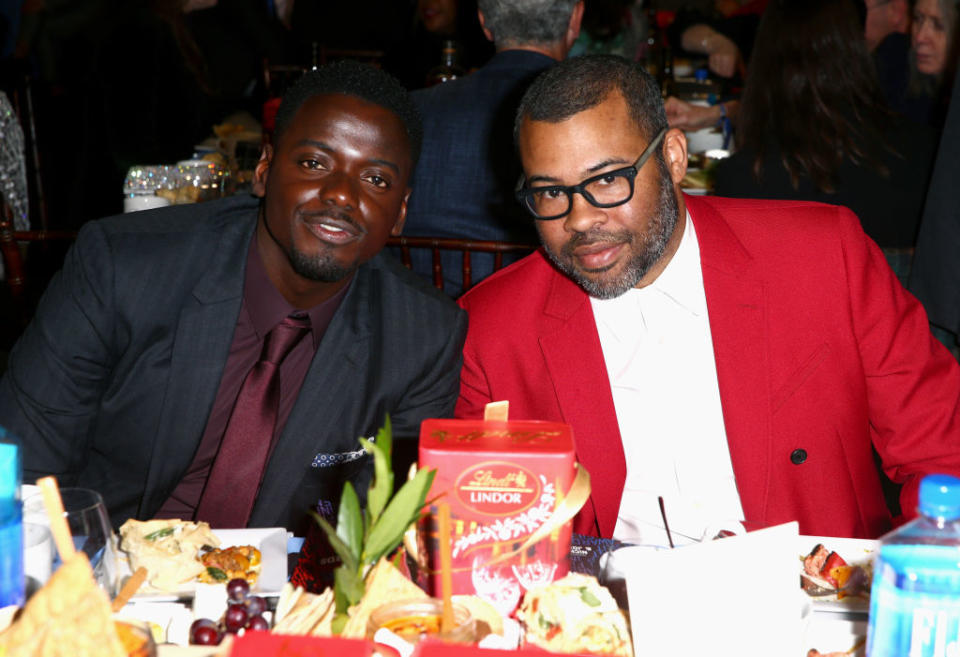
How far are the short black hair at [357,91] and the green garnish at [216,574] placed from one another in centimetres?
107

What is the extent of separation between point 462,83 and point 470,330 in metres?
1.55

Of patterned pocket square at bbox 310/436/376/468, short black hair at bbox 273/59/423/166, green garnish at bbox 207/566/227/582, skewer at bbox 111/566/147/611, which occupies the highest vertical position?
short black hair at bbox 273/59/423/166

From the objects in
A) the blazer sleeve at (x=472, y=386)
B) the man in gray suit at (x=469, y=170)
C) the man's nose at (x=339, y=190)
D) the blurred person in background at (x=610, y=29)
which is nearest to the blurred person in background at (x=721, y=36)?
the blurred person in background at (x=610, y=29)

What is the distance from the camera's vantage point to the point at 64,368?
1988 millimetres

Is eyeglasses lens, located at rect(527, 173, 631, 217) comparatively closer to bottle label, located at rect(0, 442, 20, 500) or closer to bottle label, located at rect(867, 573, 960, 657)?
bottle label, located at rect(867, 573, 960, 657)

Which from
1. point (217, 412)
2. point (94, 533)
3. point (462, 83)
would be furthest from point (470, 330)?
point (462, 83)

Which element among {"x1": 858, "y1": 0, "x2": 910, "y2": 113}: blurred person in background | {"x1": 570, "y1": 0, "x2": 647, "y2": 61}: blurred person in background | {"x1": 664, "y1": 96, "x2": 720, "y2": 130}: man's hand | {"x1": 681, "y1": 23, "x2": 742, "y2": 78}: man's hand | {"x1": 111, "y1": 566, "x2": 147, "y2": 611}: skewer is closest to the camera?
{"x1": 111, "y1": 566, "x2": 147, "y2": 611}: skewer

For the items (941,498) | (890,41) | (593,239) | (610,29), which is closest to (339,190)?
(593,239)

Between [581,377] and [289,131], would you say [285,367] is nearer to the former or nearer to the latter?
[289,131]

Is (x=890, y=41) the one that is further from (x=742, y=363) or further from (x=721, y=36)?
(x=742, y=363)

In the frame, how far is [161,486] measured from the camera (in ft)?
6.77

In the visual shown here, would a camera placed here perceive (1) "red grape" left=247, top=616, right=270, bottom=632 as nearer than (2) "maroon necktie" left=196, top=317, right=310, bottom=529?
Yes

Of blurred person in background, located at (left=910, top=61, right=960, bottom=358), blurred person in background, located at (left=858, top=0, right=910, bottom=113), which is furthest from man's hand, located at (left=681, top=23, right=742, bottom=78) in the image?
blurred person in background, located at (left=910, top=61, right=960, bottom=358)

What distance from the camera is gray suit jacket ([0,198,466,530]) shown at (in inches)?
79.0
